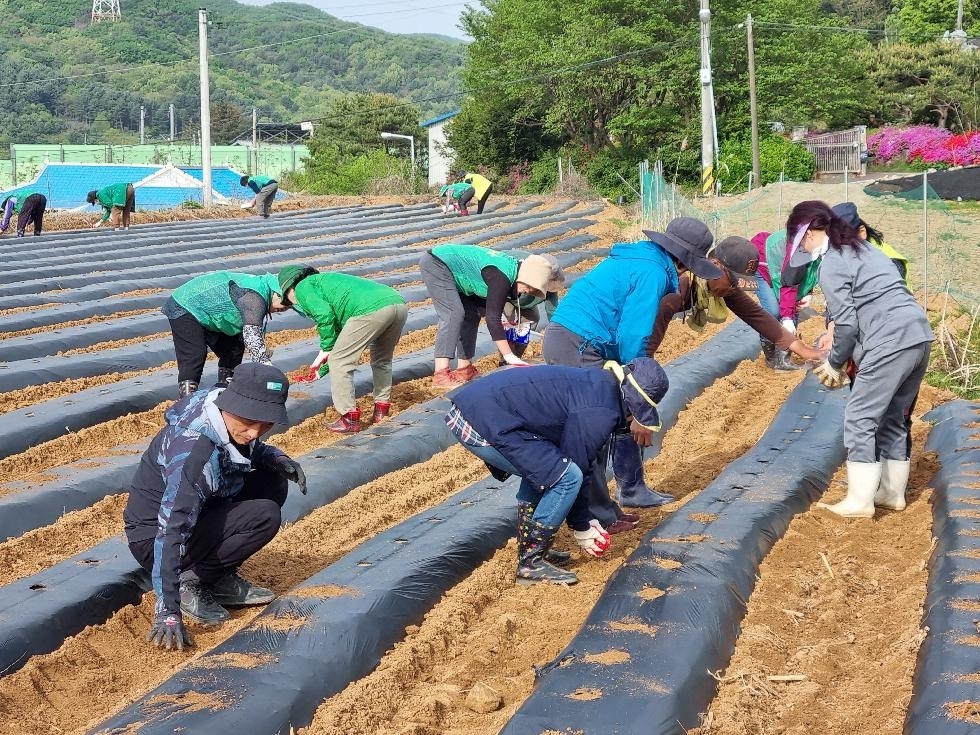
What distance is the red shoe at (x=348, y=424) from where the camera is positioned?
21.7 feet

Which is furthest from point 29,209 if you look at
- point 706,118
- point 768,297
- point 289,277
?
point 706,118

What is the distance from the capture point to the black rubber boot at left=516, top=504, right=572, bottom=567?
420cm

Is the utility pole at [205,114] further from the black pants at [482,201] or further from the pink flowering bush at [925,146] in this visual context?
the pink flowering bush at [925,146]

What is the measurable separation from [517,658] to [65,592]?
164 cm

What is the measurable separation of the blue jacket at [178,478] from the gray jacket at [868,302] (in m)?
2.55

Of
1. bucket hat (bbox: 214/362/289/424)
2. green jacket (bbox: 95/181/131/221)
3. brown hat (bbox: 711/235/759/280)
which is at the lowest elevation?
bucket hat (bbox: 214/362/289/424)

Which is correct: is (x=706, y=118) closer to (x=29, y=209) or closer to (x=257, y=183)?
(x=257, y=183)

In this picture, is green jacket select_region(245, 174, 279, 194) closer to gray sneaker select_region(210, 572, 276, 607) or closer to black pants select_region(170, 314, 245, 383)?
black pants select_region(170, 314, 245, 383)

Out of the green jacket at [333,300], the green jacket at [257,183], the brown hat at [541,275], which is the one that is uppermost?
the green jacket at [257,183]

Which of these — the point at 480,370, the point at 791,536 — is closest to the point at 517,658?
the point at 791,536

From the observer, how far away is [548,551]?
4.34 m

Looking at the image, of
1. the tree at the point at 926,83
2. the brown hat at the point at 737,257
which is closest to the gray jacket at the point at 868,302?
the brown hat at the point at 737,257

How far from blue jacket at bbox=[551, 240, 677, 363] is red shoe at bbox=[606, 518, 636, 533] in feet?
2.25

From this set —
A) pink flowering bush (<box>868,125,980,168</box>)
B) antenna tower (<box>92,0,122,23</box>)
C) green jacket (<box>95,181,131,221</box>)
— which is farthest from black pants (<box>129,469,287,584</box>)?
antenna tower (<box>92,0,122,23</box>)
